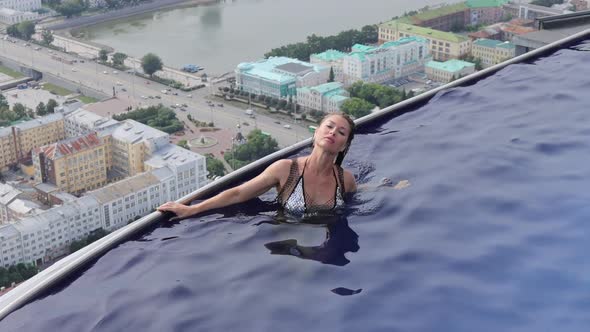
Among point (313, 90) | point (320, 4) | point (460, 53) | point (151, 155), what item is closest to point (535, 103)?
point (151, 155)

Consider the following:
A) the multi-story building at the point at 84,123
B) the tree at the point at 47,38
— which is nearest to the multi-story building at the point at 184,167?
the multi-story building at the point at 84,123

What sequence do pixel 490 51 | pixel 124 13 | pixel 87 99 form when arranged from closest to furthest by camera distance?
1. pixel 87 99
2. pixel 490 51
3. pixel 124 13

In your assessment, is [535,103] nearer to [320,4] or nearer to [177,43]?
[177,43]

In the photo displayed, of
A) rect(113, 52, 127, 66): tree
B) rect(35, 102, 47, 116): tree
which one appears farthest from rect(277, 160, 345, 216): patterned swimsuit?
rect(113, 52, 127, 66): tree

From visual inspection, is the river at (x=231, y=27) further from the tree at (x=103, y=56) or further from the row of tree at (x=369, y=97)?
the row of tree at (x=369, y=97)

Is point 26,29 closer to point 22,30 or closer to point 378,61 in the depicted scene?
point 22,30

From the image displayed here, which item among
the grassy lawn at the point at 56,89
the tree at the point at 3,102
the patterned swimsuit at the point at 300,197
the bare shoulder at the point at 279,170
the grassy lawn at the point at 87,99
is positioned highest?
the bare shoulder at the point at 279,170

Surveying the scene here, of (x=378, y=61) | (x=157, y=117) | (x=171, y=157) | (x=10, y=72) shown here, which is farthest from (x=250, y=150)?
(x=10, y=72)
